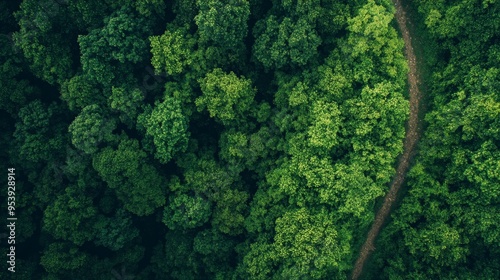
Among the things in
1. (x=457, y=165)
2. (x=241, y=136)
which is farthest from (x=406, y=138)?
(x=241, y=136)

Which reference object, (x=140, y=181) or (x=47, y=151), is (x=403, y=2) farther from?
(x=47, y=151)

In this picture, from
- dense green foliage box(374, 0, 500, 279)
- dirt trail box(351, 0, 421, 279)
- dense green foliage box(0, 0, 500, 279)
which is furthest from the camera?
dirt trail box(351, 0, 421, 279)

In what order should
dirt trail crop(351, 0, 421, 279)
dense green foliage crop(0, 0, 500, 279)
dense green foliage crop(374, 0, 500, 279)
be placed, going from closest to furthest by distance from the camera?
dense green foliage crop(374, 0, 500, 279), dense green foliage crop(0, 0, 500, 279), dirt trail crop(351, 0, 421, 279)

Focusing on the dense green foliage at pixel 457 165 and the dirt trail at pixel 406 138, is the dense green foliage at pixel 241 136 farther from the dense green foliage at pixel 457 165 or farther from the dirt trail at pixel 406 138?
the dirt trail at pixel 406 138

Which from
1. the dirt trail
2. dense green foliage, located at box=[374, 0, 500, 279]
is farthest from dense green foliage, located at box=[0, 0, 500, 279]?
the dirt trail

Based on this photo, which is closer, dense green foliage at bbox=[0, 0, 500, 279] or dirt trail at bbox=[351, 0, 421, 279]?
dense green foliage at bbox=[0, 0, 500, 279]

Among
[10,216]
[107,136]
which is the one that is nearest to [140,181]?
[107,136]

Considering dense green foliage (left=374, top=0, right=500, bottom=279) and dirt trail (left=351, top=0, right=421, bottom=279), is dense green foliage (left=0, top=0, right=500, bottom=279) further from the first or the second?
dirt trail (left=351, top=0, right=421, bottom=279)
